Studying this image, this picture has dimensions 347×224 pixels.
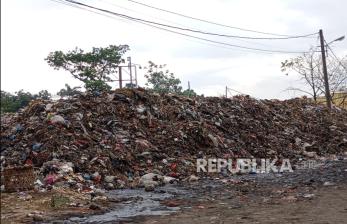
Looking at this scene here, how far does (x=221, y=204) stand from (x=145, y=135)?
479cm

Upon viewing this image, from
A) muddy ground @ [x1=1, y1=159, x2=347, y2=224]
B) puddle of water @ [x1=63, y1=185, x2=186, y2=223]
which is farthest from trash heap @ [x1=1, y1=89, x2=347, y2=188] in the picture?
muddy ground @ [x1=1, y1=159, x2=347, y2=224]

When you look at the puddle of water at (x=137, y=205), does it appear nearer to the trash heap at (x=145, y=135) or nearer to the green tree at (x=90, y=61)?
the trash heap at (x=145, y=135)

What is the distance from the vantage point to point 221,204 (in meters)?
6.52

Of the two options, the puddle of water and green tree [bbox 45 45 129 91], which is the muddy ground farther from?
green tree [bbox 45 45 129 91]

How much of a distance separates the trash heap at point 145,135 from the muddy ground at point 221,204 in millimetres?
1302

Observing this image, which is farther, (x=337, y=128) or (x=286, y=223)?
(x=337, y=128)

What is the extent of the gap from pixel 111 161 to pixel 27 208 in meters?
3.60

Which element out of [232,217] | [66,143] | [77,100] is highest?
[77,100]

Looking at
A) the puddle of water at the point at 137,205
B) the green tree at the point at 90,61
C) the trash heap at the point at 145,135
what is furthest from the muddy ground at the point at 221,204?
the green tree at the point at 90,61

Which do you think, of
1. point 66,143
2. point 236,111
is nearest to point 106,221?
point 66,143

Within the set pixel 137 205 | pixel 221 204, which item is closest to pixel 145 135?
pixel 137 205

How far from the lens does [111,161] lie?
9.38 metres

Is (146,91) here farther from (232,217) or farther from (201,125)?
(232,217)

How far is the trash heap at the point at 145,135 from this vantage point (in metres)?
8.95
